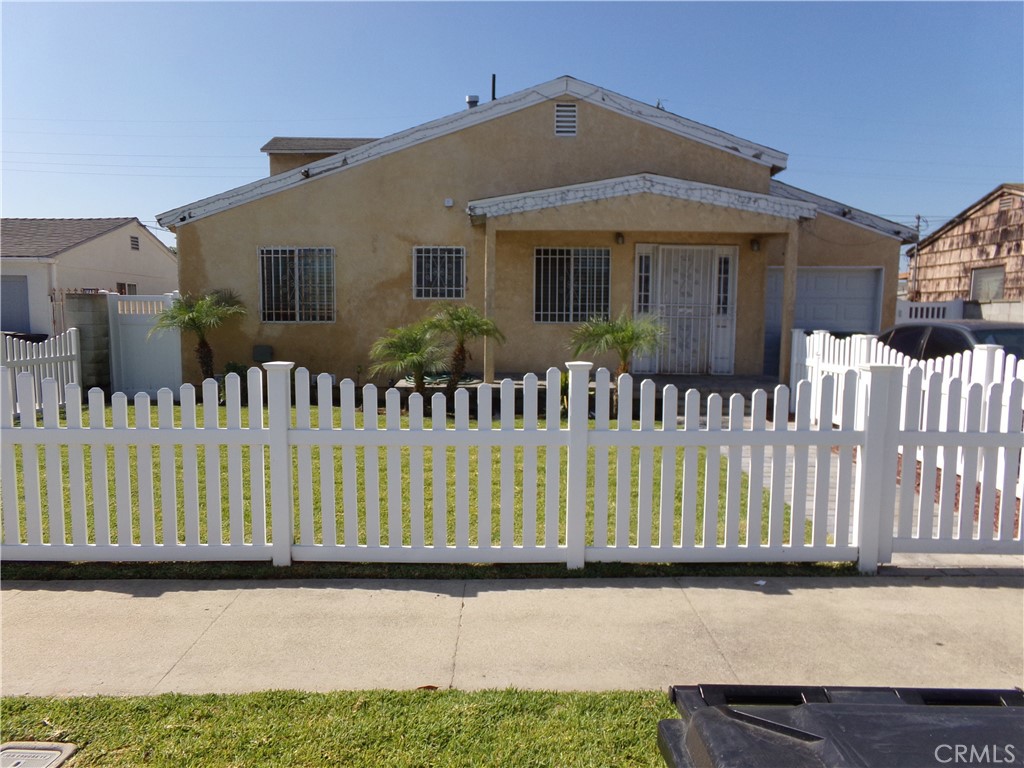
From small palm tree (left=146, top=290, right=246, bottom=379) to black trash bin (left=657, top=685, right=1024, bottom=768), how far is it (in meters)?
12.2

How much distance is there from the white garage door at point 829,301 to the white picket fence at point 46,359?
1247 centimetres

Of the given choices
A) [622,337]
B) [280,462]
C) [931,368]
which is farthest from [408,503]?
[931,368]

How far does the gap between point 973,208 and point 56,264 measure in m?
27.0

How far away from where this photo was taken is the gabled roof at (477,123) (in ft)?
42.8

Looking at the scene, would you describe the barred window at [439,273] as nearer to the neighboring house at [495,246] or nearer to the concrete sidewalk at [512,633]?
the neighboring house at [495,246]

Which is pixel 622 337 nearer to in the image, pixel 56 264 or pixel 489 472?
pixel 489 472

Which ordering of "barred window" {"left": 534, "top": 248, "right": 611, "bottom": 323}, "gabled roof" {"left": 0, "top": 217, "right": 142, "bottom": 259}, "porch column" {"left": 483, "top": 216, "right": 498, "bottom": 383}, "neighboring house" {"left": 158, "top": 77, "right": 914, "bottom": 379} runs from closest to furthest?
"porch column" {"left": 483, "top": 216, "right": 498, "bottom": 383}, "neighboring house" {"left": 158, "top": 77, "right": 914, "bottom": 379}, "barred window" {"left": 534, "top": 248, "right": 611, "bottom": 323}, "gabled roof" {"left": 0, "top": 217, "right": 142, "bottom": 259}

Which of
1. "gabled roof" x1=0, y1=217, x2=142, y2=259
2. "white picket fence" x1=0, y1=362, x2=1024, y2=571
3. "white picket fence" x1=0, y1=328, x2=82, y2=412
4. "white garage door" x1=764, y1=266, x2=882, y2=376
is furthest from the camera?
"gabled roof" x1=0, y1=217, x2=142, y2=259

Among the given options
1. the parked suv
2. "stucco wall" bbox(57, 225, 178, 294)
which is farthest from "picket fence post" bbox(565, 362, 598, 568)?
"stucco wall" bbox(57, 225, 178, 294)

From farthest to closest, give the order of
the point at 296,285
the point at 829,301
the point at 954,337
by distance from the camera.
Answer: the point at 829,301 < the point at 296,285 < the point at 954,337

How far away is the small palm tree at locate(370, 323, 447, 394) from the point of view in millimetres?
10805

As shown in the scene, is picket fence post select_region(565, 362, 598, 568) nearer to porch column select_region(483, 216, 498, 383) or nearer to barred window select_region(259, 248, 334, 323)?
porch column select_region(483, 216, 498, 383)

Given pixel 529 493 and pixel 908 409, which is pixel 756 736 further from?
pixel 908 409

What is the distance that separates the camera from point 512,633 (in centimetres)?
385
